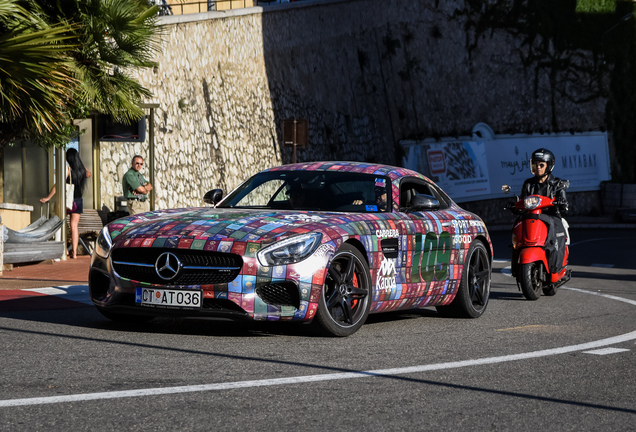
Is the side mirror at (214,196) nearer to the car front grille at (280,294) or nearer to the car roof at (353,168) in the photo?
the car roof at (353,168)

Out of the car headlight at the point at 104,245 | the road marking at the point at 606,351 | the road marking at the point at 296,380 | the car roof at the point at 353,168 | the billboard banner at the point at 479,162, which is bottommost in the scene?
the road marking at the point at 606,351

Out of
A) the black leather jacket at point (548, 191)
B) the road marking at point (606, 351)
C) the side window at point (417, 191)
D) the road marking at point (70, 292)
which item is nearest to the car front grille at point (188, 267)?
the side window at point (417, 191)

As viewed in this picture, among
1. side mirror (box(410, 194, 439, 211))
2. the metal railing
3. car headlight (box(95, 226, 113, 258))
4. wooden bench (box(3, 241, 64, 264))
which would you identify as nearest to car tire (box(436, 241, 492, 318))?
side mirror (box(410, 194, 439, 211))

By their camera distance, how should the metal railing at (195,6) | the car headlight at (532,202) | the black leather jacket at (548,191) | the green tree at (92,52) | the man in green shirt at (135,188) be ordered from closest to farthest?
the car headlight at (532,202), the black leather jacket at (548,191), the green tree at (92,52), the man in green shirt at (135,188), the metal railing at (195,6)

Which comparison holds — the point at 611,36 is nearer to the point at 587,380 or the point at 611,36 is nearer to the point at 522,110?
the point at 522,110

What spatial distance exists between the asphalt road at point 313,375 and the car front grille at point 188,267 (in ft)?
1.45

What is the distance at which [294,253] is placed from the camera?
748 centimetres

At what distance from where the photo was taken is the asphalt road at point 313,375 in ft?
16.0

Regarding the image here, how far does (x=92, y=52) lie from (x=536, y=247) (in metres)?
7.02

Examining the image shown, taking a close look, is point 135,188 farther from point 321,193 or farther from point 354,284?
point 354,284

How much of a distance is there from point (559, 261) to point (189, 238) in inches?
252

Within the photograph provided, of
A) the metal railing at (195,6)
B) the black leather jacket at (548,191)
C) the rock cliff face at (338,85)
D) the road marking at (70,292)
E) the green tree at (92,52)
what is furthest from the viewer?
the metal railing at (195,6)

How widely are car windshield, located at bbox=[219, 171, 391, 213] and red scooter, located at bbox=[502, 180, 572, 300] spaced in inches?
141

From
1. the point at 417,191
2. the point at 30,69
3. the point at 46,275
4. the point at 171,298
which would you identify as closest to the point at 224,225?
the point at 171,298
